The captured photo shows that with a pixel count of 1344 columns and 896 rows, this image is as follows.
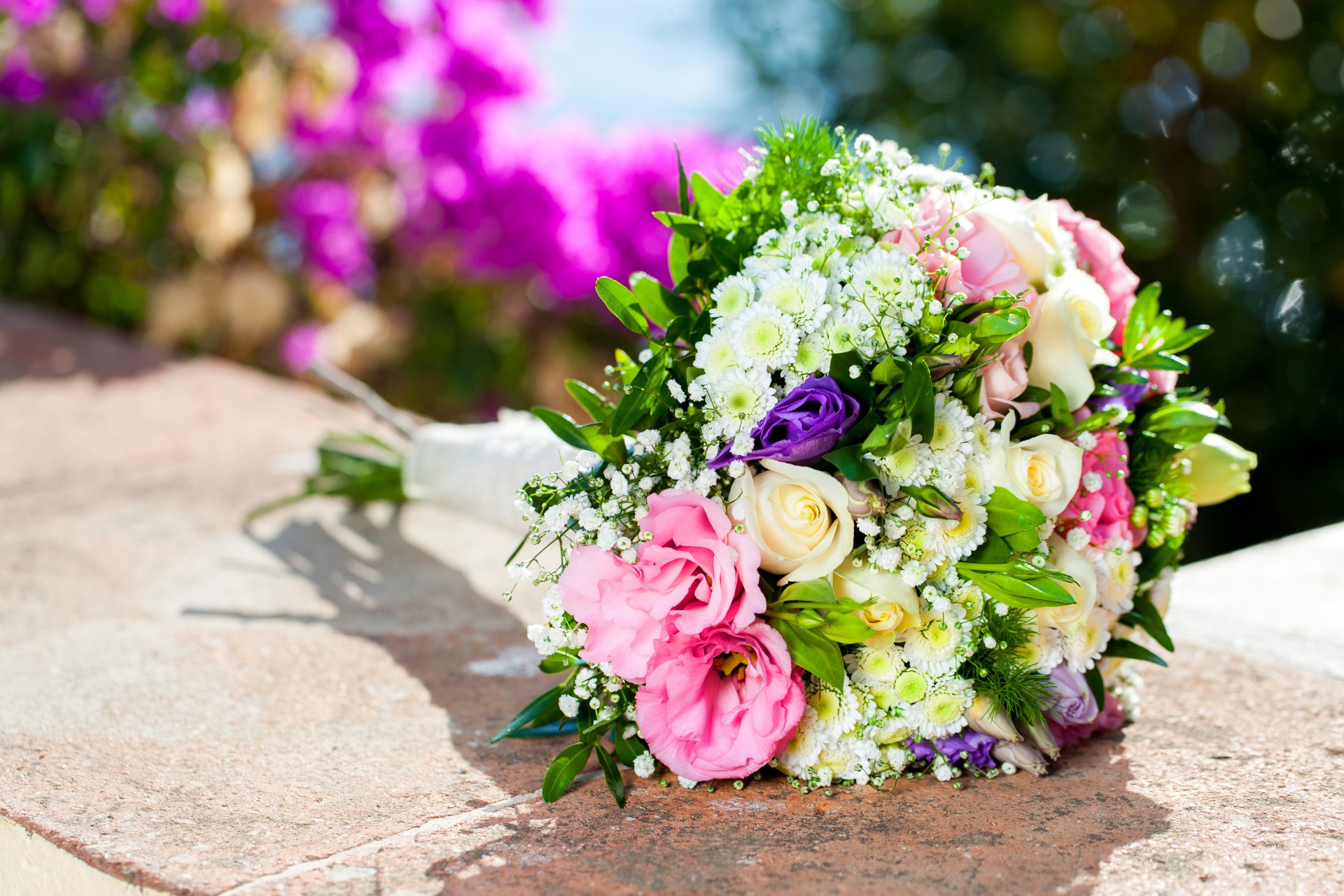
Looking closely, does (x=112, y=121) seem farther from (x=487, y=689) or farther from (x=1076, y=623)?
(x=1076, y=623)

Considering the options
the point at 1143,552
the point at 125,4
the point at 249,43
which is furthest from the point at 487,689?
the point at 125,4

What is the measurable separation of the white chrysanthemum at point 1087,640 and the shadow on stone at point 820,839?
0.49 feet

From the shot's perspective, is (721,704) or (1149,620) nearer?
(721,704)

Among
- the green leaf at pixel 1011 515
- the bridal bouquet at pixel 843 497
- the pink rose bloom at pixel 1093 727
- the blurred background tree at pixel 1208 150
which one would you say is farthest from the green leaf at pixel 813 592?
the blurred background tree at pixel 1208 150

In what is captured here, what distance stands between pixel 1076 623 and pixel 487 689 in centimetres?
92

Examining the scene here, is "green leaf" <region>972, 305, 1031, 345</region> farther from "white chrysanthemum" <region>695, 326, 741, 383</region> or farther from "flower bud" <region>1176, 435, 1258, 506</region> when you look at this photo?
"flower bud" <region>1176, 435, 1258, 506</region>

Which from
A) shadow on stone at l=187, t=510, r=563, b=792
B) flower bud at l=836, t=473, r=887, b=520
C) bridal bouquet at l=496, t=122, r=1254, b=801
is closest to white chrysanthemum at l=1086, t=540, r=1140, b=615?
bridal bouquet at l=496, t=122, r=1254, b=801

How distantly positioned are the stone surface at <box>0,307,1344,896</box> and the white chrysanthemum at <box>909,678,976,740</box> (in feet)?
0.27

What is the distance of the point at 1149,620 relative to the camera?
1490 mm

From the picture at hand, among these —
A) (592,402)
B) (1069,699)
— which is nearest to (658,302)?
(592,402)

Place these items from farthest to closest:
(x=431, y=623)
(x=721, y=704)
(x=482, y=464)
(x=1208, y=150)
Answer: (x=1208, y=150), (x=482, y=464), (x=431, y=623), (x=721, y=704)

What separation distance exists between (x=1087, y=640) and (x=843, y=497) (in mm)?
416

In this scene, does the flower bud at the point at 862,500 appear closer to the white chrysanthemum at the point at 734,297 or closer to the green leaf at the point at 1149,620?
the white chrysanthemum at the point at 734,297

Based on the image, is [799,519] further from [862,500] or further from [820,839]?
[820,839]
